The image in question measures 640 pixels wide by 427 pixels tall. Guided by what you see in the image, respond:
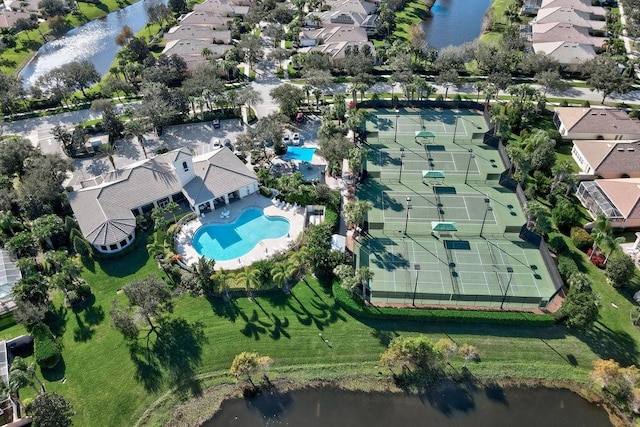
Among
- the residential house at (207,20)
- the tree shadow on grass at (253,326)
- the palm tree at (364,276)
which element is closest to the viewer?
the tree shadow on grass at (253,326)

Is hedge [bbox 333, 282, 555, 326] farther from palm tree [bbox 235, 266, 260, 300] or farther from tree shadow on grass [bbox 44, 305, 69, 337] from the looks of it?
tree shadow on grass [bbox 44, 305, 69, 337]

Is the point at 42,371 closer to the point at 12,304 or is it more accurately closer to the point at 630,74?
the point at 12,304

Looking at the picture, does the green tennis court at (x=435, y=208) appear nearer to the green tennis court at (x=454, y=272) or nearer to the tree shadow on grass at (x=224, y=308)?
the green tennis court at (x=454, y=272)

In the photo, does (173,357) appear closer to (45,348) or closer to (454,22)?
(45,348)

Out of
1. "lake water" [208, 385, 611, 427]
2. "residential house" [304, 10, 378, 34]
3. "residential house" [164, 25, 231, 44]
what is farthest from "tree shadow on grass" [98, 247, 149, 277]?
"residential house" [304, 10, 378, 34]

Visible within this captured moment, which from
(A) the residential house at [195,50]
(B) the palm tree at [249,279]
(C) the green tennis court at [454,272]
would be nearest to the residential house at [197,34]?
(A) the residential house at [195,50]

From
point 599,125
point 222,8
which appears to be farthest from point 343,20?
point 599,125
